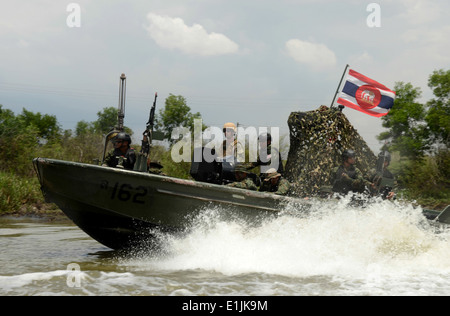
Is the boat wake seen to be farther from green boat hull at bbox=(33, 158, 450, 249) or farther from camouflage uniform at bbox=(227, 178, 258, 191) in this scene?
camouflage uniform at bbox=(227, 178, 258, 191)

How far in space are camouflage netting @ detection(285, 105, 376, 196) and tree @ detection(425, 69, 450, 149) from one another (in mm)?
26774

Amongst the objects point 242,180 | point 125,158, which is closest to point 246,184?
point 242,180

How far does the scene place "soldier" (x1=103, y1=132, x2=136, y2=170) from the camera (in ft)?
23.7

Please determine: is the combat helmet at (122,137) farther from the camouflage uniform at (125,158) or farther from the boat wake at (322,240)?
the boat wake at (322,240)

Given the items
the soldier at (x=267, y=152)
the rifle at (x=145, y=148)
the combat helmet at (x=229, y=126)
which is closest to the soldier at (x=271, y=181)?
the soldier at (x=267, y=152)

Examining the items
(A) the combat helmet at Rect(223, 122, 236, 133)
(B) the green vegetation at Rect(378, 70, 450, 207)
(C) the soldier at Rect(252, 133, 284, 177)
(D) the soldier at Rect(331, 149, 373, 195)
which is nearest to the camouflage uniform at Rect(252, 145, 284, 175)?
(C) the soldier at Rect(252, 133, 284, 177)

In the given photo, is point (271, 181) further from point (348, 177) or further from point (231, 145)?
point (348, 177)

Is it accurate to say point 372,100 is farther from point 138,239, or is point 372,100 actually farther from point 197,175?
point 138,239

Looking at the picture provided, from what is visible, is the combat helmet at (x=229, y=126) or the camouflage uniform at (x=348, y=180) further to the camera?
the combat helmet at (x=229, y=126)

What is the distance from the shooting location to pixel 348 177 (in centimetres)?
690

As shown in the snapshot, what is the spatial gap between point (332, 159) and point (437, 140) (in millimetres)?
Result: 28920

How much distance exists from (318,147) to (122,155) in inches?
119

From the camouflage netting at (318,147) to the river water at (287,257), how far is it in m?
0.69

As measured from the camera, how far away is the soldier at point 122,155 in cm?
723
